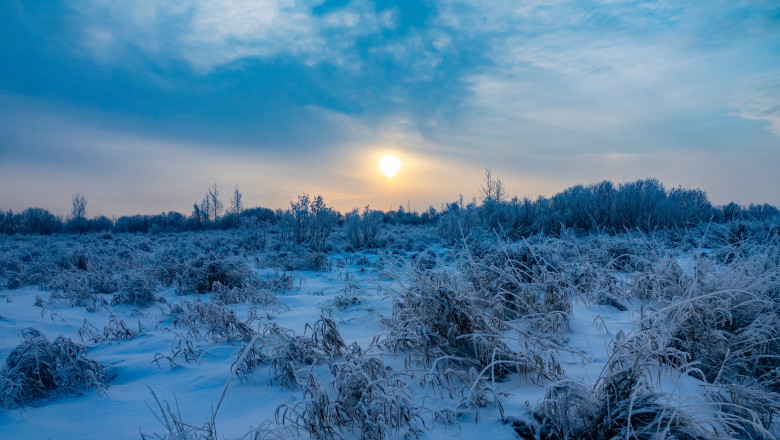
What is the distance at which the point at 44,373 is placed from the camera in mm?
2609

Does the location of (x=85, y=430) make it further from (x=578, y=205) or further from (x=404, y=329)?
(x=578, y=205)

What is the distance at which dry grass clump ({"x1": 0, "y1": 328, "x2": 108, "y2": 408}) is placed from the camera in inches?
94.7

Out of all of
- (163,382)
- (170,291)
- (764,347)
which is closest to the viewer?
(764,347)

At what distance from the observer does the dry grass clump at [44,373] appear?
2.41 meters

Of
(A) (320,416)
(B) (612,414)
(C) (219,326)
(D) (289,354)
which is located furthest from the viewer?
(C) (219,326)

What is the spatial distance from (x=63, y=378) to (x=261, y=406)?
1411mm

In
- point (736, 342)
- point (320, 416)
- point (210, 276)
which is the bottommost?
point (320, 416)

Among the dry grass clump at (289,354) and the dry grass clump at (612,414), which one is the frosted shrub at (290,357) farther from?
the dry grass clump at (612,414)

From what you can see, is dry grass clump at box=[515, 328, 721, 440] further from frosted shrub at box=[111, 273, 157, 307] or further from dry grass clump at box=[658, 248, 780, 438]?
frosted shrub at box=[111, 273, 157, 307]

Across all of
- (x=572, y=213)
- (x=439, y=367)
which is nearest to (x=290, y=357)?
(x=439, y=367)

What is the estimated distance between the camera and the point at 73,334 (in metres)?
3.92

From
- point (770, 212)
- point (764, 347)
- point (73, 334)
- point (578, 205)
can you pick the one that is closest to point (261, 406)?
point (73, 334)

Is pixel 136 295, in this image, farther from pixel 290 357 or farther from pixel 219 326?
pixel 290 357

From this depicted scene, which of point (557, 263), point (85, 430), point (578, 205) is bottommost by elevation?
point (85, 430)
